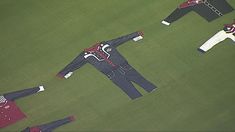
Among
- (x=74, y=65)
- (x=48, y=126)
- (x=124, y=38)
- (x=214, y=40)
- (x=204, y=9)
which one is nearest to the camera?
(x=48, y=126)

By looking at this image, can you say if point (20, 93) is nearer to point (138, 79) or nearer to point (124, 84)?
point (124, 84)

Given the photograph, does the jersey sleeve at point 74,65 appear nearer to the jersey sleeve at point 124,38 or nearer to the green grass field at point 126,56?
the green grass field at point 126,56

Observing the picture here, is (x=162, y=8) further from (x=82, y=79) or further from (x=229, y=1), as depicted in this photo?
(x=82, y=79)

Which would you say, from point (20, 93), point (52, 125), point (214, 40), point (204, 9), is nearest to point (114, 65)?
point (52, 125)

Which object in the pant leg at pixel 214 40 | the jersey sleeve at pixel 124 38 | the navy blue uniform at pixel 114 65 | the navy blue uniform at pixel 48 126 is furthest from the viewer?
the jersey sleeve at pixel 124 38

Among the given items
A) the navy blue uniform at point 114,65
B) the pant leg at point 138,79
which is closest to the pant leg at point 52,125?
the navy blue uniform at point 114,65
